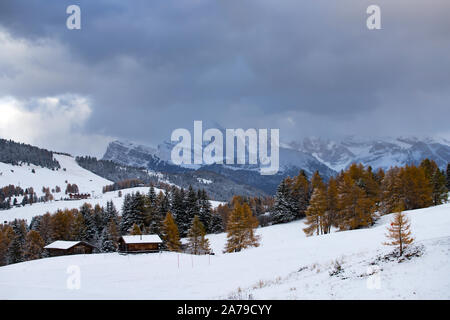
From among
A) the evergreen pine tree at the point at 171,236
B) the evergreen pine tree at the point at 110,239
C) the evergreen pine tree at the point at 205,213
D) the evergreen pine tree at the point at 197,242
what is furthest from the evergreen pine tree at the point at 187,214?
the evergreen pine tree at the point at 197,242

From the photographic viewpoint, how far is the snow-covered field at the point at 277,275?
1720cm

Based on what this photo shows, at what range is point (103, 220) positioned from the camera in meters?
80.9

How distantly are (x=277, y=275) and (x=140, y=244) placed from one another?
38168 millimetres

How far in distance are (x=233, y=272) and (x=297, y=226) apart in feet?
130

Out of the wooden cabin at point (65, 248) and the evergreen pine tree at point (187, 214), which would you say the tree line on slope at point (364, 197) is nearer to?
the evergreen pine tree at point (187, 214)

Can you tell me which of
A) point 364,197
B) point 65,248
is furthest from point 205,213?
point 364,197

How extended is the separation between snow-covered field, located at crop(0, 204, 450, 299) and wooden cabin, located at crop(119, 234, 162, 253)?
463 cm

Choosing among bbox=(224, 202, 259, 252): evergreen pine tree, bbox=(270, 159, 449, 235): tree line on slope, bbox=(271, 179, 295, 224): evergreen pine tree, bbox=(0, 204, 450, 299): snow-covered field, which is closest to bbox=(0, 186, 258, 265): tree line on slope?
bbox=(224, 202, 259, 252): evergreen pine tree

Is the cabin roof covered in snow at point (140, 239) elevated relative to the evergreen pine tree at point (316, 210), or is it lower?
lower

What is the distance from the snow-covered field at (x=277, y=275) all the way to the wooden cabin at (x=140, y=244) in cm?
463

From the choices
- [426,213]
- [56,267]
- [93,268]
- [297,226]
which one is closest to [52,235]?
[56,267]

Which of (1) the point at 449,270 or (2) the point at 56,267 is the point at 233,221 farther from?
(1) the point at 449,270

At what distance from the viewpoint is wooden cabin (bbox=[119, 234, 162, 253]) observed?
5916 cm
